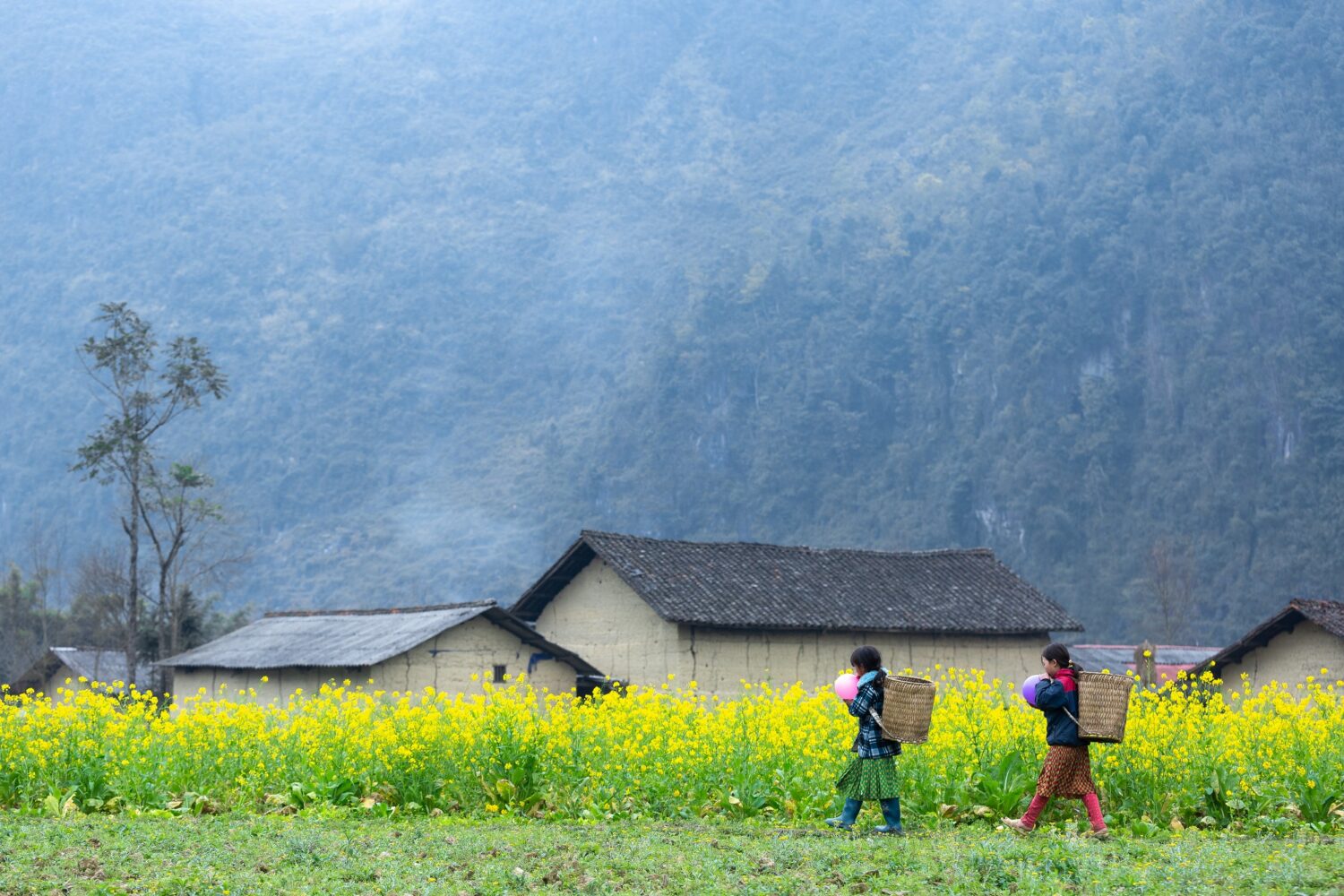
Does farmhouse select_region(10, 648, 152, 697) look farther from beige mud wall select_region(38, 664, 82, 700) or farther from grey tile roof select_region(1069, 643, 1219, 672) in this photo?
grey tile roof select_region(1069, 643, 1219, 672)

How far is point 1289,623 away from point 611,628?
13.8 m

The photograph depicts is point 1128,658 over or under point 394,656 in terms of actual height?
under

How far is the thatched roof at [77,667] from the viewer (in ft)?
132

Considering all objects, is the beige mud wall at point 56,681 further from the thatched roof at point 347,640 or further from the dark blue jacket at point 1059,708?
the dark blue jacket at point 1059,708

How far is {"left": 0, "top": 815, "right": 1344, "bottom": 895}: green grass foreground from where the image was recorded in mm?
7824

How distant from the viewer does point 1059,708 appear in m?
10.5

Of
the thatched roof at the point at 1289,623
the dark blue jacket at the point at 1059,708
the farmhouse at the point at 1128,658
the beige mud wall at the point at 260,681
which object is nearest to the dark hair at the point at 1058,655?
the dark blue jacket at the point at 1059,708

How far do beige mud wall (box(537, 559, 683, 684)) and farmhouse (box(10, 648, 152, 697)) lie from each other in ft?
46.8

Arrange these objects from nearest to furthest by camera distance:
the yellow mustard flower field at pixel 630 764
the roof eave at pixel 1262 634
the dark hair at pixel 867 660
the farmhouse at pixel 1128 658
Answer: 1. the dark hair at pixel 867 660
2. the yellow mustard flower field at pixel 630 764
3. the roof eave at pixel 1262 634
4. the farmhouse at pixel 1128 658

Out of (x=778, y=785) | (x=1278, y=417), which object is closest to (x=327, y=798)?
(x=778, y=785)

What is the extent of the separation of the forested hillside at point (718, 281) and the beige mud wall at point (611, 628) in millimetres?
46619

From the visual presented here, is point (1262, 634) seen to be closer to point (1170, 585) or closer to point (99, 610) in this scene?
point (99, 610)

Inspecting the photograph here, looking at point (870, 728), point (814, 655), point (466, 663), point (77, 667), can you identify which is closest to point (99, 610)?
point (77, 667)

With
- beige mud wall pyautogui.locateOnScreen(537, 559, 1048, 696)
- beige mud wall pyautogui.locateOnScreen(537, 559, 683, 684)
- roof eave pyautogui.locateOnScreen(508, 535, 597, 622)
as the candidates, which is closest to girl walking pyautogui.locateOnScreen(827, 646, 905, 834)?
beige mud wall pyautogui.locateOnScreen(537, 559, 1048, 696)
